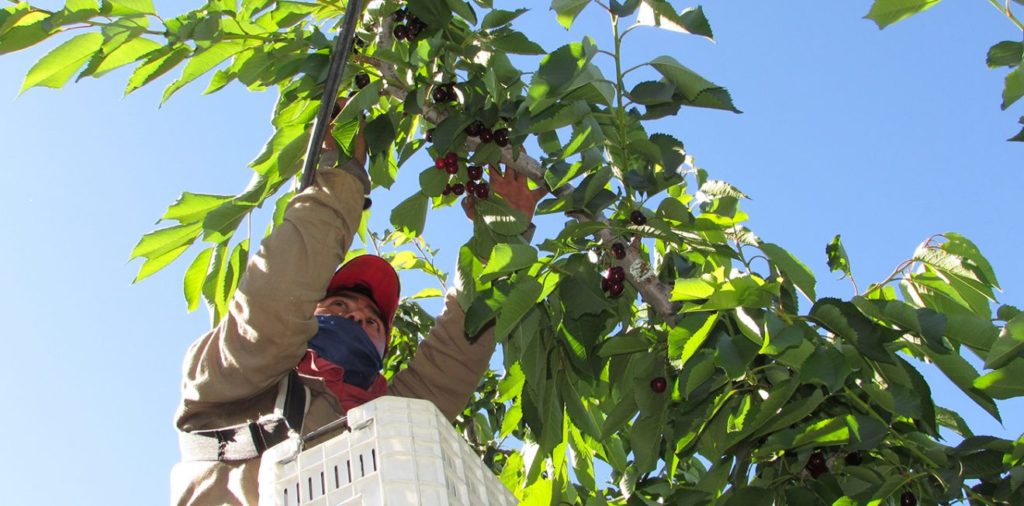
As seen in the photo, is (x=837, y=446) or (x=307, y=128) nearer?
(x=837, y=446)

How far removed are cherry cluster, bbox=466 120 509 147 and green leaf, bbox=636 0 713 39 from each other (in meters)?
0.58

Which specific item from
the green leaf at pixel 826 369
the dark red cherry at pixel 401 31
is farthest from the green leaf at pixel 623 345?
the dark red cherry at pixel 401 31

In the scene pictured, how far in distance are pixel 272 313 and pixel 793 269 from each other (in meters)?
1.24

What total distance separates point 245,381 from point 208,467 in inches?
8.6

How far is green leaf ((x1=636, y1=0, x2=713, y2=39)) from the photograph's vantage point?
2.62m

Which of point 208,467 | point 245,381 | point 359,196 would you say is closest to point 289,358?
point 245,381

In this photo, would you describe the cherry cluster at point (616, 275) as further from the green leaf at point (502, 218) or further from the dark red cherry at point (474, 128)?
the dark red cherry at point (474, 128)

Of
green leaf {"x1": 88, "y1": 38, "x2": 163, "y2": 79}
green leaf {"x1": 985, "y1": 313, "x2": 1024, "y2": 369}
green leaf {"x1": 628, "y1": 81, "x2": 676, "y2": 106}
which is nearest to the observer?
green leaf {"x1": 985, "y1": 313, "x2": 1024, "y2": 369}

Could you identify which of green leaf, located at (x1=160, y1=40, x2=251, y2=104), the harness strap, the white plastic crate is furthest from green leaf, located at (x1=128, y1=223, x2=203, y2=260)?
the white plastic crate

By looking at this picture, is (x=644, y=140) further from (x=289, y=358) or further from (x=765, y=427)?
(x=289, y=358)

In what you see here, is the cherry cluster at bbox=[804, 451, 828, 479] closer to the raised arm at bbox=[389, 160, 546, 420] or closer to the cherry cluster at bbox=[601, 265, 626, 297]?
the cherry cluster at bbox=[601, 265, 626, 297]

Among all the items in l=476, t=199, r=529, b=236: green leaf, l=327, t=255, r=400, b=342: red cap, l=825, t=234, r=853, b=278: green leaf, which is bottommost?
l=825, t=234, r=853, b=278: green leaf

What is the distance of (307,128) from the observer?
314cm

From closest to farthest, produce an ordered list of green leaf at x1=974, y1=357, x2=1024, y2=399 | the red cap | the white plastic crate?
the white plastic crate, green leaf at x1=974, y1=357, x2=1024, y2=399, the red cap
